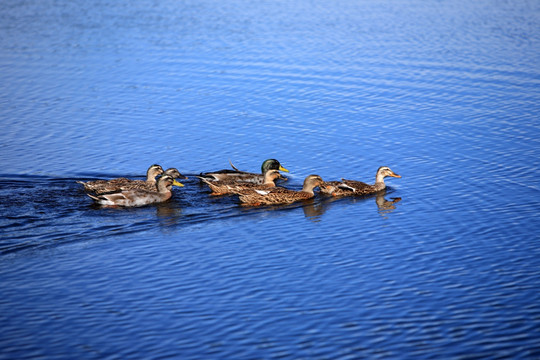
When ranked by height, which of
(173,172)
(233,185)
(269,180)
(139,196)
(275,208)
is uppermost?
(173,172)

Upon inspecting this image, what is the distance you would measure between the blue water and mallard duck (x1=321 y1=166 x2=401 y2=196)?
0.91 feet

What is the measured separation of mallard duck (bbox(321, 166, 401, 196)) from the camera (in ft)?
51.8

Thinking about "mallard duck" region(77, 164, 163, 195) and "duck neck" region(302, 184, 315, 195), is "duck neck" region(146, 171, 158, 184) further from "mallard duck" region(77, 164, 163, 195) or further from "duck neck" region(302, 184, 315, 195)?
"duck neck" region(302, 184, 315, 195)

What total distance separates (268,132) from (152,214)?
6.45m

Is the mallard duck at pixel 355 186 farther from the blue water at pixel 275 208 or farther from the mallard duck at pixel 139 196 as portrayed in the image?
the mallard duck at pixel 139 196

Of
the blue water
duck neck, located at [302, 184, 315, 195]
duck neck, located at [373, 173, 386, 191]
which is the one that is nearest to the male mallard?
the blue water

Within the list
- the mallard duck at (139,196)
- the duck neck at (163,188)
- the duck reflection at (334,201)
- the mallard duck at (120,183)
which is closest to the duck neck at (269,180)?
the duck reflection at (334,201)

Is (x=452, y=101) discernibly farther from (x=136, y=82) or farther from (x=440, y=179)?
(x=136, y=82)

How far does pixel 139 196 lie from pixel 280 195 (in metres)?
3.01

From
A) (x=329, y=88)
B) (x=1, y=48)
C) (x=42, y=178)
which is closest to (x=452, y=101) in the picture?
(x=329, y=88)

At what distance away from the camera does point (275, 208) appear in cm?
1534

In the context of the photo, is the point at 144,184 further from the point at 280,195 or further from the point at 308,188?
the point at 308,188

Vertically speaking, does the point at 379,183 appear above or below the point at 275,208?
above

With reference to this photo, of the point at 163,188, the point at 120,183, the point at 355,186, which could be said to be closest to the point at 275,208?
the point at 355,186
